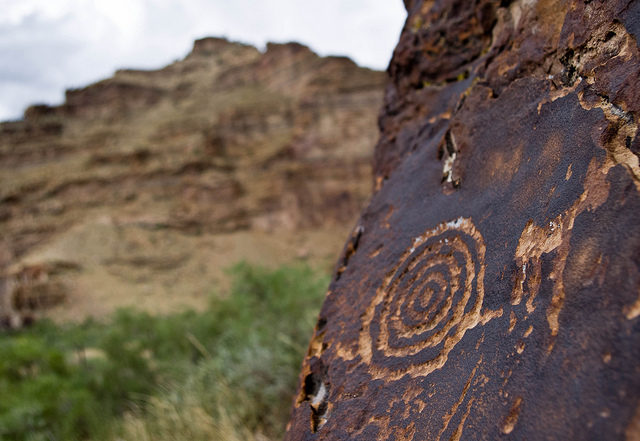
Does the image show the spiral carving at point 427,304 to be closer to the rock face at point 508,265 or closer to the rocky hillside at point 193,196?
the rock face at point 508,265

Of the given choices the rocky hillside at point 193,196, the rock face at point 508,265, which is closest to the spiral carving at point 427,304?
the rock face at point 508,265

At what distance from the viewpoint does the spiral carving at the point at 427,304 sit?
4.17 feet

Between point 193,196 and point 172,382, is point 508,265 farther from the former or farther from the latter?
point 193,196

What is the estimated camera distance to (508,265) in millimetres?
1178

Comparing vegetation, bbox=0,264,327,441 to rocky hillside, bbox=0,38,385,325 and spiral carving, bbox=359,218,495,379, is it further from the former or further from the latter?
rocky hillside, bbox=0,38,385,325

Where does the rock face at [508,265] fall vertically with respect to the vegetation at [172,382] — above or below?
above

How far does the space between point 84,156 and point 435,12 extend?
30631 millimetres

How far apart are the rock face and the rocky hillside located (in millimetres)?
16659

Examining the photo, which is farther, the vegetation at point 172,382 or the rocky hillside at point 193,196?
the rocky hillside at point 193,196

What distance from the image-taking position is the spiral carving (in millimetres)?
1271

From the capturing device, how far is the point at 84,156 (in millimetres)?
28594

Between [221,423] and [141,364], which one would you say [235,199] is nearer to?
[141,364]

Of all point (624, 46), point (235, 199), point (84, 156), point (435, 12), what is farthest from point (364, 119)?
point (624, 46)

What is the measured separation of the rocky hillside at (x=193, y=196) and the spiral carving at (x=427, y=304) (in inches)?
659
